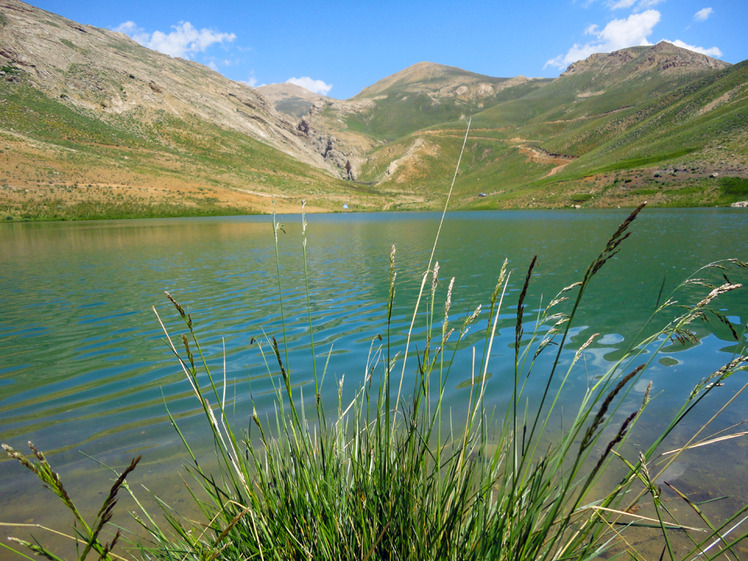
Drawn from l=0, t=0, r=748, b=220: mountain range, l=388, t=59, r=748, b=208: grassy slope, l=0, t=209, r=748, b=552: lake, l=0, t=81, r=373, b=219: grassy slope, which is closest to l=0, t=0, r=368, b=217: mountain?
l=0, t=81, r=373, b=219: grassy slope

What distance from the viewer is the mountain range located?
62.2 meters

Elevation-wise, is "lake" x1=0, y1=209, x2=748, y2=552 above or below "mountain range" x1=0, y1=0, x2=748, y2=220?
below

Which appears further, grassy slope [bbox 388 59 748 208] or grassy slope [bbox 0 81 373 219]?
grassy slope [bbox 0 81 373 219]

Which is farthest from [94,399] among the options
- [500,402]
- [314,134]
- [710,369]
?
[314,134]

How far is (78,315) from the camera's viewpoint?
9.59 meters

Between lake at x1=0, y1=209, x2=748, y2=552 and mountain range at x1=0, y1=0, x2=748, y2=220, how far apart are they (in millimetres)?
53480

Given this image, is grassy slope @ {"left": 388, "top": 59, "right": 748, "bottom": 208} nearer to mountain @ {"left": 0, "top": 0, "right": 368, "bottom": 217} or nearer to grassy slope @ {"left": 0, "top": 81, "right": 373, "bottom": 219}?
grassy slope @ {"left": 0, "top": 81, "right": 373, "bottom": 219}

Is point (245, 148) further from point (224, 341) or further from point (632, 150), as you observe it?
point (224, 341)

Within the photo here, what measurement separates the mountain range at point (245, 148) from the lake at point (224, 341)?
53480 mm

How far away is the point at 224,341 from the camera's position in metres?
5.79

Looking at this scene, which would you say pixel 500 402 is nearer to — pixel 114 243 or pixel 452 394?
pixel 452 394

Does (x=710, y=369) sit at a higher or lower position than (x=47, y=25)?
lower

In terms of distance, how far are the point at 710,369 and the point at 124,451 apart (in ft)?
24.7

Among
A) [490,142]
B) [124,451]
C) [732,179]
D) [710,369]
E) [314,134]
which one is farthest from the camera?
[314,134]
